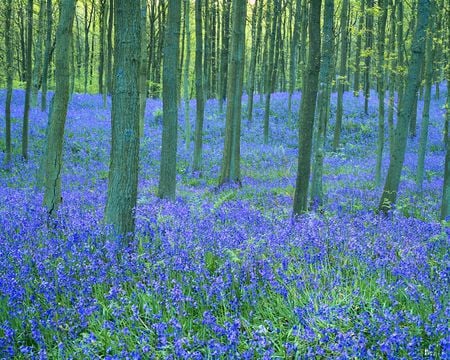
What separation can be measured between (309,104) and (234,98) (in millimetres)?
6304

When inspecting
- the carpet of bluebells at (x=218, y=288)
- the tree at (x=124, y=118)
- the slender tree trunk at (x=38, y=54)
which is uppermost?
the slender tree trunk at (x=38, y=54)

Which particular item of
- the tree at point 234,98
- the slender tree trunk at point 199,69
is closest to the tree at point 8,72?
the slender tree trunk at point 199,69

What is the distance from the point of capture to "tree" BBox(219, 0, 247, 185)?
13.6 meters

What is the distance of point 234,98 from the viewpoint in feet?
46.1

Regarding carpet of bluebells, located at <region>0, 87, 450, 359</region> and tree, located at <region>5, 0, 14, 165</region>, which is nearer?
carpet of bluebells, located at <region>0, 87, 450, 359</region>

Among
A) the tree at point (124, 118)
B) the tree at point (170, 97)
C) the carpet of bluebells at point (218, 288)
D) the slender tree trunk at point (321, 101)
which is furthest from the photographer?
the tree at point (170, 97)

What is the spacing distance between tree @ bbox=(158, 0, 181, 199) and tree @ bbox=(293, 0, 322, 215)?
3878mm

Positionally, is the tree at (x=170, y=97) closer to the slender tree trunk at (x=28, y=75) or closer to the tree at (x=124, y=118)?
the tree at (x=124, y=118)

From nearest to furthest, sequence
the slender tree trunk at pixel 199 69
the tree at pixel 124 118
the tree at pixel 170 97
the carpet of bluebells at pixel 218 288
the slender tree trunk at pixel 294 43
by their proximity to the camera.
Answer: the carpet of bluebells at pixel 218 288 < the tree at pixel 124 118 < the tree at pixel 170 97 < the slender tree trunk at pixel 199 69 < the slender tree trunk at pixel 294 43

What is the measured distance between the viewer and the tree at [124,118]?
18.4 ft

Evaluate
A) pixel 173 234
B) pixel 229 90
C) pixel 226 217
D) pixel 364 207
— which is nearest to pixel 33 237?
pixel 173 234

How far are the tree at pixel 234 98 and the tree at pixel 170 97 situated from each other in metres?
3.25

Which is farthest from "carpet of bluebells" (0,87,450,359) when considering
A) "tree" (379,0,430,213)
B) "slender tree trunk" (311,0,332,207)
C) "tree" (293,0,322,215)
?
"slender tree trunk" (311,0,332,207)

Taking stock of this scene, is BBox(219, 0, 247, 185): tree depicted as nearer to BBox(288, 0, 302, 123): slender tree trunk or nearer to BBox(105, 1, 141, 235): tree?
BBox(105, 1, 141, 235): tree
